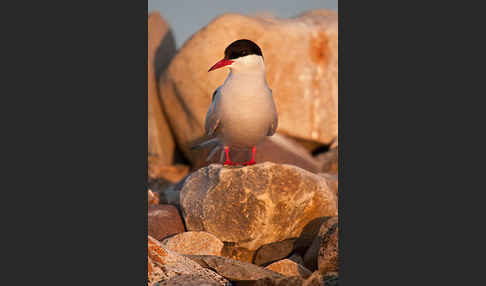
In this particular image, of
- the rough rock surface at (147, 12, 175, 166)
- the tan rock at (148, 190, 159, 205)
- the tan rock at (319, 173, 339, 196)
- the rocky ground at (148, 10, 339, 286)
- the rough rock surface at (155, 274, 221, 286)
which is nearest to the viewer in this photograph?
the rough rock surface at (155, 274, 221, 286)

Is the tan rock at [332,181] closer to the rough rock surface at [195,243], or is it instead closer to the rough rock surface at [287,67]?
the rough rock surface at [287,67]

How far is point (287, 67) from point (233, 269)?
8.90 ft

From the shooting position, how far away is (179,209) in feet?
16.0

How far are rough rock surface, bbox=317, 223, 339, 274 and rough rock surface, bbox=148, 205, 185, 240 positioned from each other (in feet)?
4.56

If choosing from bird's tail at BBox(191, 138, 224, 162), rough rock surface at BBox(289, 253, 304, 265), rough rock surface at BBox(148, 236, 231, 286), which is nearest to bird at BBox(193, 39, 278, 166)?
bird's tail at BBox(191, 138, 224, 162)

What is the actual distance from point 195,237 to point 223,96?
124 cm

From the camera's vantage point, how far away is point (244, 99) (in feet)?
13.6

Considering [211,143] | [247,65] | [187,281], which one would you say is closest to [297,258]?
[187,281]

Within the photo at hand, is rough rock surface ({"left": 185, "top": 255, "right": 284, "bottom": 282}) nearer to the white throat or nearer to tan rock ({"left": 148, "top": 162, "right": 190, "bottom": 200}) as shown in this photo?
the white throat

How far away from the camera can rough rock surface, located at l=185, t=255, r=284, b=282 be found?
3.53 m

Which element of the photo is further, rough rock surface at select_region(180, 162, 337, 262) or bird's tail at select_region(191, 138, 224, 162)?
bird's tail at select_region(191, 138, 224, 162)

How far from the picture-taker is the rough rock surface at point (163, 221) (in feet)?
14.2

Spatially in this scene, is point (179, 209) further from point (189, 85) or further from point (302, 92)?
point (189, 85)

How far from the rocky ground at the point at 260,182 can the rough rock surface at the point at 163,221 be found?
1 cm
